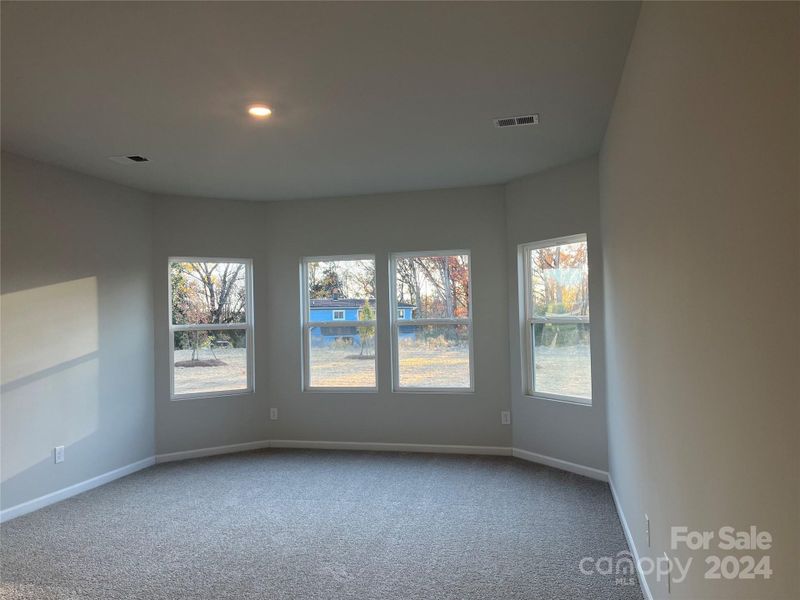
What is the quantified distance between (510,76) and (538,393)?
3.11m

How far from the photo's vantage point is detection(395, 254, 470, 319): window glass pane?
18.2ft

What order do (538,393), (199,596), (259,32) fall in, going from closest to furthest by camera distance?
(259,32) < (199,596) < (538,393)

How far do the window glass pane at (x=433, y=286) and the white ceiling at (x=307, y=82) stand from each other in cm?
127

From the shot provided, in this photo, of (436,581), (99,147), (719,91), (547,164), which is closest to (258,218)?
(99,147)

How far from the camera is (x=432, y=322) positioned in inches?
221

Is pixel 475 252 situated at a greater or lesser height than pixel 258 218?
lesser

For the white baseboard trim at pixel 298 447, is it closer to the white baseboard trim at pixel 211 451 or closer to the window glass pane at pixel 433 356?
the white baseboard trim at pixel 211 451

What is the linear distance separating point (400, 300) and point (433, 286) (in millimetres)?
378

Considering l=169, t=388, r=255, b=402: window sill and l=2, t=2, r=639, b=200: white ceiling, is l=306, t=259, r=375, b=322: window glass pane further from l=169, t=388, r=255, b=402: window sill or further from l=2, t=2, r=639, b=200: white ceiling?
l=2, t=2, r=639, b=200: white ceiling

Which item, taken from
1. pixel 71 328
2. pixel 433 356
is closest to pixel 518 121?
pixel 433 356

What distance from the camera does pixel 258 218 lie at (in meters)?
5.89

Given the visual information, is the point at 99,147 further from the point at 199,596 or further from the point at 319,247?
the point at 199,596

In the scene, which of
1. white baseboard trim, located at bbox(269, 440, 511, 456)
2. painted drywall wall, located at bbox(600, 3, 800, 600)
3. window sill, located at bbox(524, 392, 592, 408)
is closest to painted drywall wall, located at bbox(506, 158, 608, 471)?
window sill, located at bbox(524, 392, 592, 408)

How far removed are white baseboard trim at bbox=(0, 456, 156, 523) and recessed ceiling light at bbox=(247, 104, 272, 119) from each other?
10.7 ft
